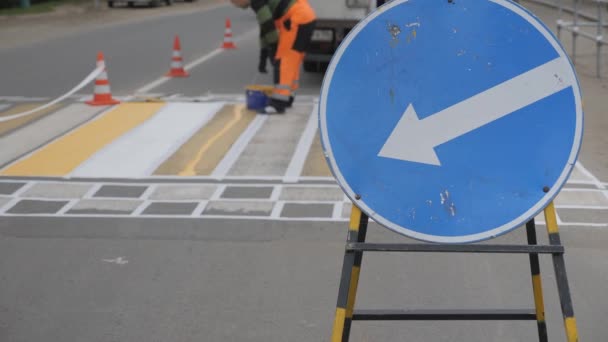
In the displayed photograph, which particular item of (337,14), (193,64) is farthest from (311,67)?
(193,64)

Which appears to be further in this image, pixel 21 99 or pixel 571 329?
pixel 21 99

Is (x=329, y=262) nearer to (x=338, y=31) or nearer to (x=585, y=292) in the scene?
(x=585, y=292)

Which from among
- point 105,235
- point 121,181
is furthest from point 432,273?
point 121,181

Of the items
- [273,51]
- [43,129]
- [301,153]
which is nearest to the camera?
[301,153]

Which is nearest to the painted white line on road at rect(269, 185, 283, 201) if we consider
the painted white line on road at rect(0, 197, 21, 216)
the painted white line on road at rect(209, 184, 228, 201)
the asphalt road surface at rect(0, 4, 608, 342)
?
the asphalt road surface at rect(0, 4, 608, 342)

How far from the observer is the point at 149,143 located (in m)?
10.5

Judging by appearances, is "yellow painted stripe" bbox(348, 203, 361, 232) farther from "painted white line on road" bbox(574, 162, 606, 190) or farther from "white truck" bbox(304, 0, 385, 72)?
"white truck" bbox(304, 0, 385, 72)

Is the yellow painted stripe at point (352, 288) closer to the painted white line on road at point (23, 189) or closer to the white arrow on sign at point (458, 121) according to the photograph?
the white arrow on sign at point (458, 121)

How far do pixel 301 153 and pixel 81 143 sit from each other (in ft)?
7.64

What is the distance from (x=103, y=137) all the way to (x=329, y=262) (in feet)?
17.1

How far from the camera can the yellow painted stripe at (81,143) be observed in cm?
918

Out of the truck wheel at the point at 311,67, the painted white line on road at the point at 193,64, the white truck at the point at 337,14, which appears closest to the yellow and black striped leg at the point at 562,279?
the white truck at the point at 337,14

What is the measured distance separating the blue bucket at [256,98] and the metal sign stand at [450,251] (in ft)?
29.8

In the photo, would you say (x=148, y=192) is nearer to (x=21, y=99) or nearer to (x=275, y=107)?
(x=275, y=107)
